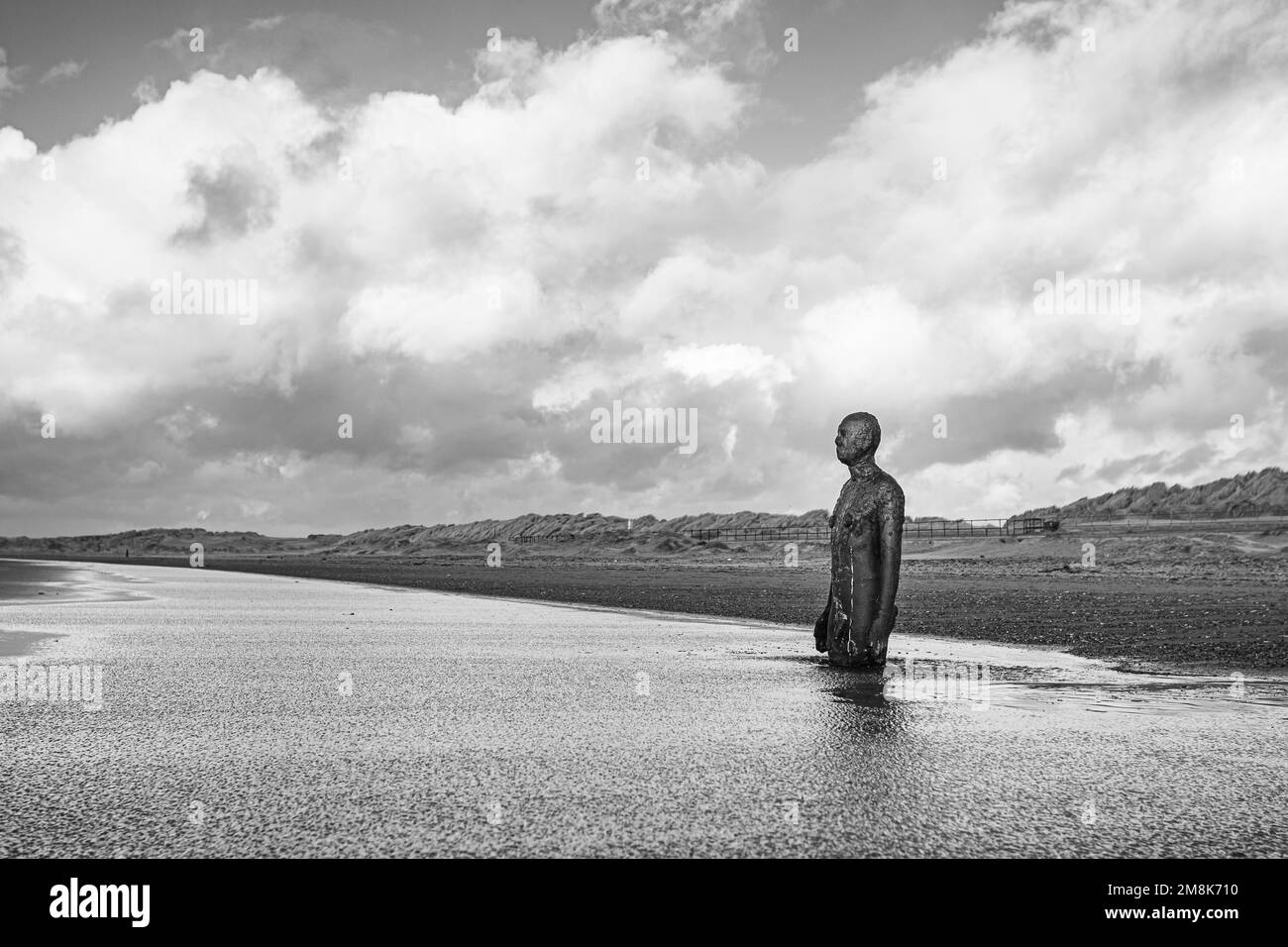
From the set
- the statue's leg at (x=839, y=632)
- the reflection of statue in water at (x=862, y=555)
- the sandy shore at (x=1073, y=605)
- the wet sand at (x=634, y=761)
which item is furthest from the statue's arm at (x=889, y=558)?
the sandy shore at (x=1073, y=605)

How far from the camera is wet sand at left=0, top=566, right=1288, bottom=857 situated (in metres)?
4.51

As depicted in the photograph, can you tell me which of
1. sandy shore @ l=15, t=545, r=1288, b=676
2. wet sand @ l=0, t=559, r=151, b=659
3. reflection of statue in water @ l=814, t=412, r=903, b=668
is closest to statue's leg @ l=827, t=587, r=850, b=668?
reflection of statue in water @ l=814, t=412, r=903, b=668

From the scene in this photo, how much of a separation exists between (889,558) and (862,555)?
294mm

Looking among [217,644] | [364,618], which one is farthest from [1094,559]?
[217,644]

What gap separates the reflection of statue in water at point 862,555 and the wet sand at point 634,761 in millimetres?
470

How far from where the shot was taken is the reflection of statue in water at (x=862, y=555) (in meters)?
10.8

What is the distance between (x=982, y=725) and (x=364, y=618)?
13.9 meters

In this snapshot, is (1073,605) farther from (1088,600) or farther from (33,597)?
(33,597)

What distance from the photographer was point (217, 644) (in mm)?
13156

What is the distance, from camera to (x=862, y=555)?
10.9 m

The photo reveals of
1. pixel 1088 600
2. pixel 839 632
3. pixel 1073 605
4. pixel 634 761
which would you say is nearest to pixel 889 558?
pixel 839 632

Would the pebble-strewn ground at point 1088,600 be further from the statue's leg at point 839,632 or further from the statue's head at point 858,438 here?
the statue's head at point 858,438

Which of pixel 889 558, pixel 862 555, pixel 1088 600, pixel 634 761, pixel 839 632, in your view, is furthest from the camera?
pixel 1088 600
